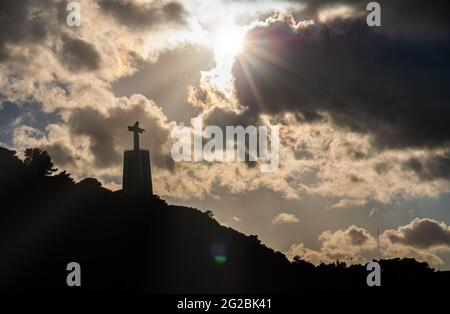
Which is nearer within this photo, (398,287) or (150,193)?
(150,193)

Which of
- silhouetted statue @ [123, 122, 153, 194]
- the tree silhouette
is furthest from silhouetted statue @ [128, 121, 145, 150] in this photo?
the tree silhouette

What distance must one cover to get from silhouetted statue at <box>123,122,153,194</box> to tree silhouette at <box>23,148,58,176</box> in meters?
18.1

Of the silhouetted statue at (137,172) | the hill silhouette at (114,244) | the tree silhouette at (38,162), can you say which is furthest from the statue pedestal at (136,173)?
the tree silhouette at (38,162)

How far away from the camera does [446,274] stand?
123812 mm

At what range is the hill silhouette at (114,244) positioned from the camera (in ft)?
211

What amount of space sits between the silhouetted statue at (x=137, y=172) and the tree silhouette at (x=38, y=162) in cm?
1806

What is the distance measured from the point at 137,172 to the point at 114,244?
9.07m

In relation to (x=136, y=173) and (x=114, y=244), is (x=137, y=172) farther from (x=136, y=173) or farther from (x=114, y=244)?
(x=114, y=244)

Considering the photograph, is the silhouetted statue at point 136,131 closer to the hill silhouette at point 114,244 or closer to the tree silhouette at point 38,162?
the hill silhouette at point 114,244

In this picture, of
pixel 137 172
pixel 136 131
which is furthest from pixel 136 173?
pixel 136 131
